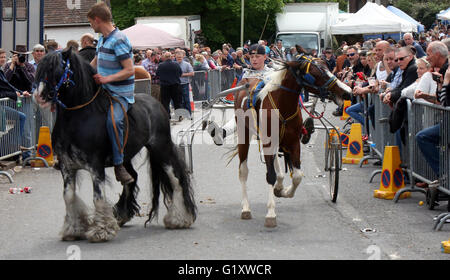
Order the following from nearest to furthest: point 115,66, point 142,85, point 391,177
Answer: point 115,66, point 391,177, point 142,85

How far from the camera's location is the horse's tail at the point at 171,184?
8.93m

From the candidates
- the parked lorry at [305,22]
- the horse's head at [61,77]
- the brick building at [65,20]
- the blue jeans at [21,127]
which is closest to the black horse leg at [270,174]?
the horse's head at [61,77]

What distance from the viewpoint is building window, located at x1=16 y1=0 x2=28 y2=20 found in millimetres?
21375

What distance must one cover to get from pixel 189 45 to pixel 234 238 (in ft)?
114

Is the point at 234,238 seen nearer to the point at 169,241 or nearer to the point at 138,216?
the point at 169,241

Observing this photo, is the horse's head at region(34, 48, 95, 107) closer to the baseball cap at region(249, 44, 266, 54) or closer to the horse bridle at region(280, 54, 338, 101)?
the horse bridle at region(280, 54, 338, 101)

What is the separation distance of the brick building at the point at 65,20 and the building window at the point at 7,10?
96.3ft

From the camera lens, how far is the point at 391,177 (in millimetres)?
10805

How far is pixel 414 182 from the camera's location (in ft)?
35.0

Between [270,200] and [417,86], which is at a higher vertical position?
[417,86]

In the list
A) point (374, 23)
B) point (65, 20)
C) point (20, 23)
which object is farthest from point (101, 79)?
point (65, 20)

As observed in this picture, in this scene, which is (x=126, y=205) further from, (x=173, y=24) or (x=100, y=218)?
(x=173, y=24)

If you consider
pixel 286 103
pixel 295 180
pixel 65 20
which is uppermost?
pixel 65 20

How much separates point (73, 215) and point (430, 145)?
447 centimetres
